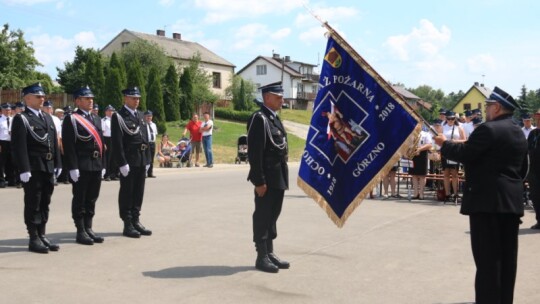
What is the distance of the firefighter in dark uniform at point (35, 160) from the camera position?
7.50m

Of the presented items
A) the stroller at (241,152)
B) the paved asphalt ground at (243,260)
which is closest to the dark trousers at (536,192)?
the paved asphalt ground at (243,260)

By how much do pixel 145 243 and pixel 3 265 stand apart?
6.40 feet

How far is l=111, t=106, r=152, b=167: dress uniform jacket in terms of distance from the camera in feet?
27.8

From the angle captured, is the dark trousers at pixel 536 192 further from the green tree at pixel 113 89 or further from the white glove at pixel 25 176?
the green tree at pixel 113 89

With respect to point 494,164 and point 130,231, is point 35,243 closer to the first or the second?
point 130,231

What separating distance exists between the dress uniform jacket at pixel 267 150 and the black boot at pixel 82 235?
2.67 meters

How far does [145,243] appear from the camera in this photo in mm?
8273

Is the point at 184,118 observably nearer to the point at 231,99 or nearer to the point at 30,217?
the point at 231,99

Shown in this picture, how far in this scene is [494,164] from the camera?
16.8 ft

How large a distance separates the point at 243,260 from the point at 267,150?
144 centimetres

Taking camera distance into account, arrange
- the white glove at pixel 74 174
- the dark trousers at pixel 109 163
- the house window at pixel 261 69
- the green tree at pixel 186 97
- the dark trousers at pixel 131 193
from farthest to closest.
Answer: the house window at pixel 261 69, the green tree at pixel 186 97, the dark trousers at pixel 109 163, the dark trousers at pixel 131 193, the white glove at pixel 74 174

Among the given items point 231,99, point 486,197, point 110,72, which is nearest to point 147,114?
point 486,197

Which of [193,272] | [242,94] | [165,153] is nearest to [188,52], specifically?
[242,94]

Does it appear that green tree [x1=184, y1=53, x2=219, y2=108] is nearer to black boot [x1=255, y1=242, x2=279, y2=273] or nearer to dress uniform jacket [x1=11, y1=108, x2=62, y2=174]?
Result: dress uniform jacket [x1=11, y1=108, x2=62, y2=174]
